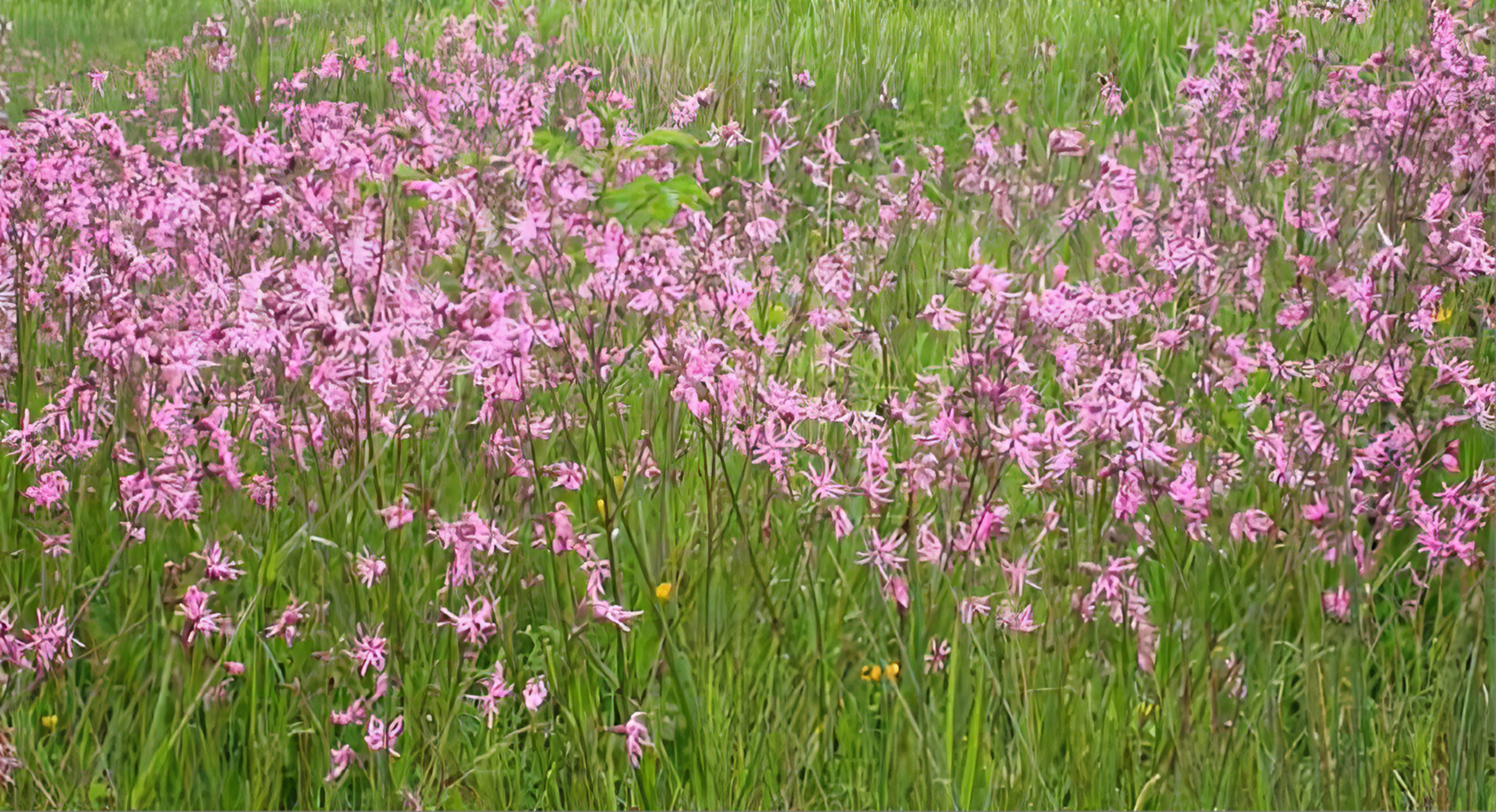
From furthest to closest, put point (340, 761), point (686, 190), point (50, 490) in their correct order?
point (686, 190), point (50, 490), point (340, 761)

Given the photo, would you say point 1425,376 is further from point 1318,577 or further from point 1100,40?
point 1100,40

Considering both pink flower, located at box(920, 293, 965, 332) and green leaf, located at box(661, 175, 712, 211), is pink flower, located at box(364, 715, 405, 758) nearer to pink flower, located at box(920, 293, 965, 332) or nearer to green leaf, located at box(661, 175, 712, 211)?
pink flower, located at box(920, 293, 965, 332)

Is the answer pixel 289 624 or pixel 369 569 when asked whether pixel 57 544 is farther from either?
pixel 369 569

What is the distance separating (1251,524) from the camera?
2.17 metres

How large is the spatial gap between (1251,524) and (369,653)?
56.1 inches

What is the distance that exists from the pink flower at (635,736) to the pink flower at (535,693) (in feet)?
0.38

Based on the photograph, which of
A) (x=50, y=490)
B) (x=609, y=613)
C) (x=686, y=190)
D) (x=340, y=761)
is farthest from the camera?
(x=686, y=190)

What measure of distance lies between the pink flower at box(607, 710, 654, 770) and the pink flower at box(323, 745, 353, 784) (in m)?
0.41

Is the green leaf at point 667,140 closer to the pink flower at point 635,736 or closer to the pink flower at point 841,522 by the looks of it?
the pink flower at point 841,522

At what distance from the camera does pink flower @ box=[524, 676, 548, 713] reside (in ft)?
6.60

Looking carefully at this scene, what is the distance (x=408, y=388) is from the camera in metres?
2.12

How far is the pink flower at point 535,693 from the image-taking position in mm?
2012

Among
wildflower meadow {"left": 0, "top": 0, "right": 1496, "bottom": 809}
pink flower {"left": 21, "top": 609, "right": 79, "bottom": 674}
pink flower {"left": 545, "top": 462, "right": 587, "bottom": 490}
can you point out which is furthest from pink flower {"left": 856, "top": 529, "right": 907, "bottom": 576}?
pink flower {"left": 21, "top": 609, "right": 79, "bottom": 674}

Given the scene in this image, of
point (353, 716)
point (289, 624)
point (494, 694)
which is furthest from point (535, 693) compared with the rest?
point (289, 624)
